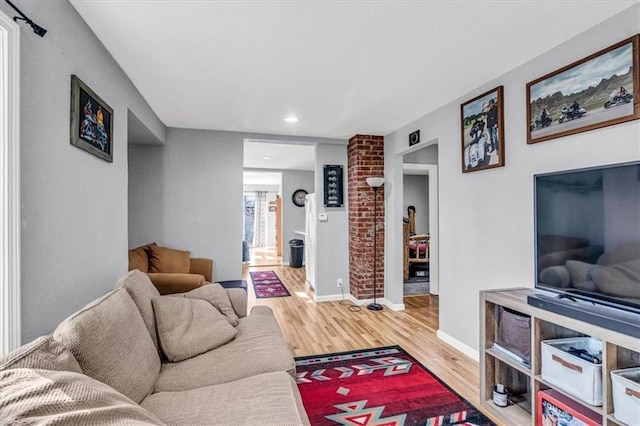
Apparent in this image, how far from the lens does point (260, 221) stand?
10.9 metres

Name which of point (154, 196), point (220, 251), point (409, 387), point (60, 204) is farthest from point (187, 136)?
point (409, 387)

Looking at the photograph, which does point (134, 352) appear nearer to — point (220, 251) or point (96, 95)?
point (96, 95)

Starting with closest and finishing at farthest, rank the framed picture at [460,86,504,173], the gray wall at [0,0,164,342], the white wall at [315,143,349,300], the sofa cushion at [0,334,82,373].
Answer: the sofa cushion at [0,334,82,373] < the gray wall at [0,0,164,342] < the framed picture at [460,86,504,173] < the white wall at [315,143,349,300]

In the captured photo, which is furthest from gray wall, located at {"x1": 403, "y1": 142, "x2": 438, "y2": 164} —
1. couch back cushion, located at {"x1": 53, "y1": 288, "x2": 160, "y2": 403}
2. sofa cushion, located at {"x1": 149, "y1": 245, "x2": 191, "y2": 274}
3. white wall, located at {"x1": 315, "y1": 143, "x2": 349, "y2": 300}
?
couch back cushion, located at {"x1": 53, "y1": 288, "x2": 160, "y2": 403}

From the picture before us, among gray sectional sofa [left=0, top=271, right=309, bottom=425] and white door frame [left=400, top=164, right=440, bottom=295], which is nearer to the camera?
gray sectional sofa [left=0, top=271, right=309, bottom=425]

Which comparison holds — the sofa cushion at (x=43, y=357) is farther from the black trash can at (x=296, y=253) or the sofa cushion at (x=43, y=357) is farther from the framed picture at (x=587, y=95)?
the black trash can at (x=296, y=253)

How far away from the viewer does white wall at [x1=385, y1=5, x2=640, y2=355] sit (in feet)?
5.90

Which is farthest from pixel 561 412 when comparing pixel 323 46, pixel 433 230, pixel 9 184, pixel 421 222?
pixel 421 222

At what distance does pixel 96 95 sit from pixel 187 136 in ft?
7.20

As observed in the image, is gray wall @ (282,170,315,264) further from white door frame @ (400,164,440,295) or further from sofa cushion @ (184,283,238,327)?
sofa cushion @ (184,283,238,327)

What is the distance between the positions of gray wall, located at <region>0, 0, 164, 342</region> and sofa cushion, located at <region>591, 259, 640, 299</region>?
2610 millimetres

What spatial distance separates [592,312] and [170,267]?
3.66 metres

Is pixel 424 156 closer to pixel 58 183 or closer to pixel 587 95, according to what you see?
pixel 587 95

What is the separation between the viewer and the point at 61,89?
1.53m
